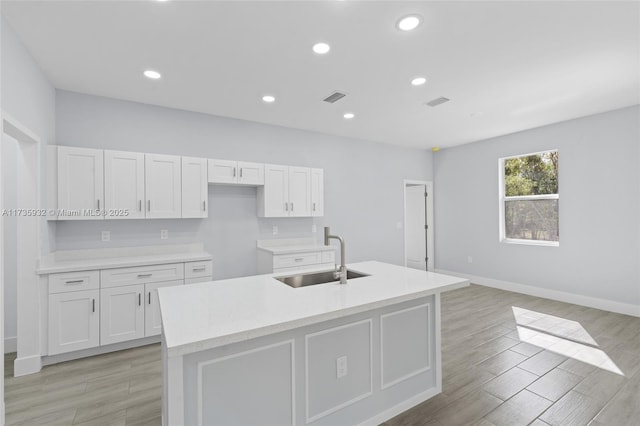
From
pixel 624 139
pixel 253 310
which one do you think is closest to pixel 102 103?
pixel 253 310

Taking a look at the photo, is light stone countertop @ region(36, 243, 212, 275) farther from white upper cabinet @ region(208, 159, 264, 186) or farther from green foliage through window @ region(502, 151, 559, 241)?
green foliage through window @ region(502, 151, 559, 241)

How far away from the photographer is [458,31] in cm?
229

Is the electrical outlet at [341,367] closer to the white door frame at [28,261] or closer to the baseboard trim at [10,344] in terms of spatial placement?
the white door frame at [28,261]

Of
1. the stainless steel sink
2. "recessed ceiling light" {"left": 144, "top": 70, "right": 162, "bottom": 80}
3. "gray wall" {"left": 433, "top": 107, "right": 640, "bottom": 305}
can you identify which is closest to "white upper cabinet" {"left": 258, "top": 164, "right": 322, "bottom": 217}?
"recessed ceiling light" {"left": 144, "top": 70, "right": 162, "bottom": 80}

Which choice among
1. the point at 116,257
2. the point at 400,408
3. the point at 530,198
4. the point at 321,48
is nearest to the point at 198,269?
the point at 116,257

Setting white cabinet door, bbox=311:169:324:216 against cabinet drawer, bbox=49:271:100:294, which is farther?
white cabinet door, bbox=311:169:324:216

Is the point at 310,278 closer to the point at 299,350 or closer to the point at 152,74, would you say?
the point at 299,350

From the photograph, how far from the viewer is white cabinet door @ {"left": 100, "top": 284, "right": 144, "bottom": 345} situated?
3010mm

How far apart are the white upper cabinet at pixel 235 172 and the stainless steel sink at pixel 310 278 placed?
2.01 meters

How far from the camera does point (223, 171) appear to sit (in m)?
3.88

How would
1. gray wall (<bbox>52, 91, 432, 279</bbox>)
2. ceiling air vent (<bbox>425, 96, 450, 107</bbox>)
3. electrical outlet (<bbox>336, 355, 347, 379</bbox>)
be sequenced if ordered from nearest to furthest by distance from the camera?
1. electrical outlet (<bbox>336, 355, 347, 379</bbox>)
2. gray wall (<bbox>52, 91, 432, 279</bbox>)
3. ceiling air vent (<bbox>425, 96, 450, 107</bbox>)

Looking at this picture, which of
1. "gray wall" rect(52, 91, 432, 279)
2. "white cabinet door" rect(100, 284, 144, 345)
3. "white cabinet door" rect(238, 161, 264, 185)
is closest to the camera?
"white cabinet door" rect(100, 284, 144, 345)

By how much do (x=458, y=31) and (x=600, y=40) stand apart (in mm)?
1211

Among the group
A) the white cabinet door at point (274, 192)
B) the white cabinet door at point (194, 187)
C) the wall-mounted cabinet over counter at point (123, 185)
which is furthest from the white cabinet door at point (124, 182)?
the white cabinet door at point (274, 192)
